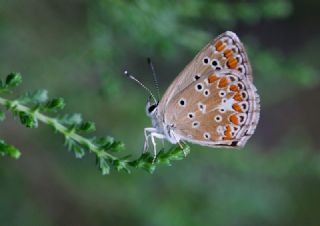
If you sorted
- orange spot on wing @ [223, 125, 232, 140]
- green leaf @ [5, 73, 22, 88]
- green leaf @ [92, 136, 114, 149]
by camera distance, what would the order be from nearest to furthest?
green leaf @ [5, 73, 22, 88] < green leaf @ [92, 136, 114, 149] < orange spot on wing @ [223, 125, 232, 140]

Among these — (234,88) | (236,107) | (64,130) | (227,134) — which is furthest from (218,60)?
(64,130)

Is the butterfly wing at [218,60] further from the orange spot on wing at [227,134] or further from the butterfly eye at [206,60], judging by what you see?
the orange spot on wing at [227,134]

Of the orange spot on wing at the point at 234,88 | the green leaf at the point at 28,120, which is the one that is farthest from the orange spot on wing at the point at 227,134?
the green leaf at the point at 28,120

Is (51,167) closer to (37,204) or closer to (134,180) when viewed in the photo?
(37,204)

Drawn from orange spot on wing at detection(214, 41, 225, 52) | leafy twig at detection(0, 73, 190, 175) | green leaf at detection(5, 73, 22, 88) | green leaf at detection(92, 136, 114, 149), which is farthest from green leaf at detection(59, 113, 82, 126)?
orange spot on wing at detection(214, 41, 225, 52)

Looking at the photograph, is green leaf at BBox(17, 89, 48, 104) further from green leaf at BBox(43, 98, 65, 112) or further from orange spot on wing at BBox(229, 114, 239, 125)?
orange spot on wing at BBox(229, 114, 239, 125)

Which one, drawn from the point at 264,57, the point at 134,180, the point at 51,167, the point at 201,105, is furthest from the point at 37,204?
the point at 264,57

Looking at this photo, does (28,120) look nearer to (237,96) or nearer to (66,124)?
(66,124)
